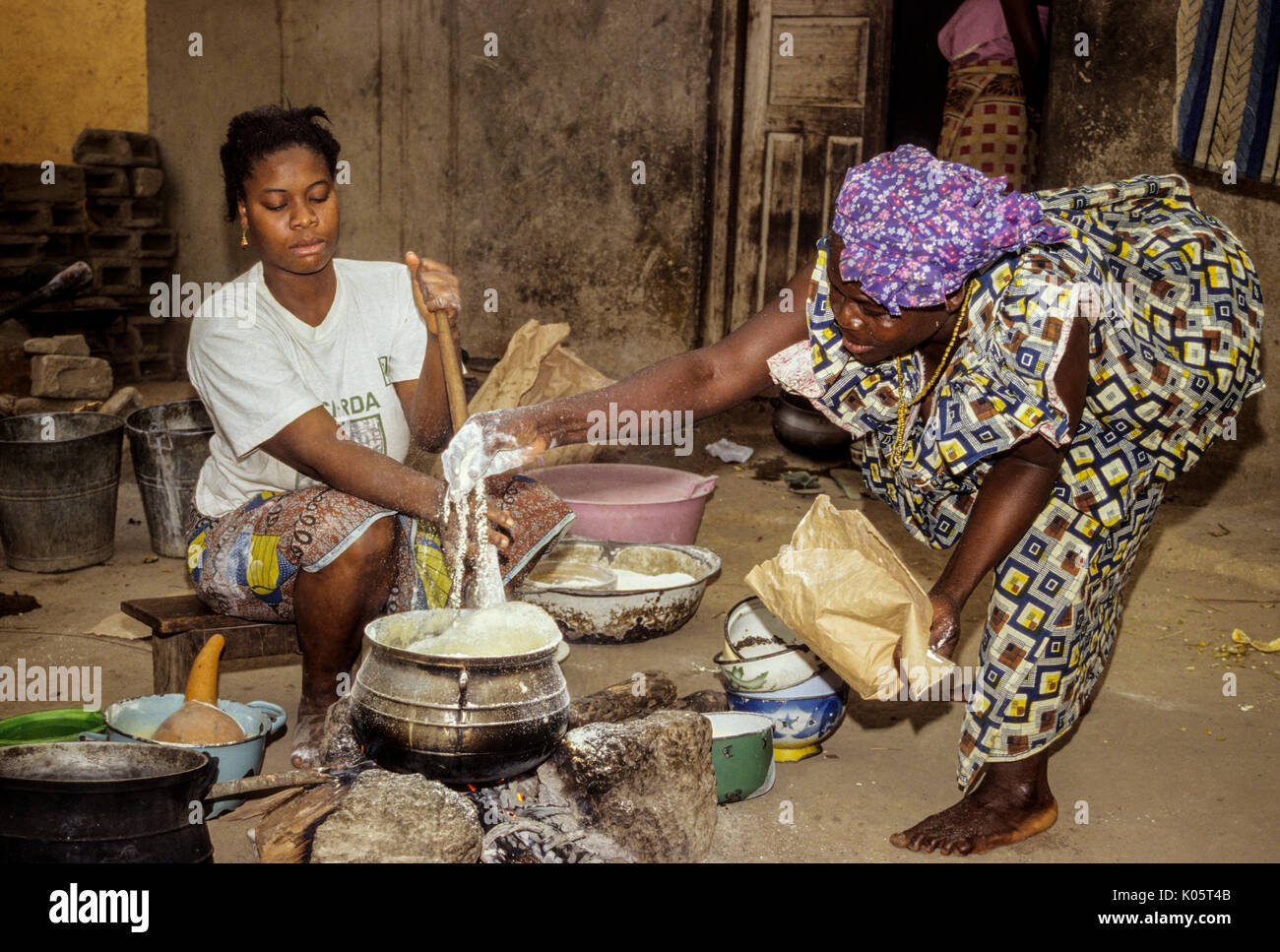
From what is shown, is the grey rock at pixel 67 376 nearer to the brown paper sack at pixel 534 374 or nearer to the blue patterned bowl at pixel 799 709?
the brown paper sack at pixel 534 374

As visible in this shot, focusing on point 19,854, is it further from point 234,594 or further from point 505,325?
point 505,325

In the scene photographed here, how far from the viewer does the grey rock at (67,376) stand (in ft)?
20.8

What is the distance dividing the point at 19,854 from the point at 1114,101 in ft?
15.3

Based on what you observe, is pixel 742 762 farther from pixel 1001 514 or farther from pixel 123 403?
pixel 123 403

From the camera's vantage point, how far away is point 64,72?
7430 millimetres

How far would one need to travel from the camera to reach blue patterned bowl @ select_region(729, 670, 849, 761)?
315 cm

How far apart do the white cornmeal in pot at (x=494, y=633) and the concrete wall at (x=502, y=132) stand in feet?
14.4

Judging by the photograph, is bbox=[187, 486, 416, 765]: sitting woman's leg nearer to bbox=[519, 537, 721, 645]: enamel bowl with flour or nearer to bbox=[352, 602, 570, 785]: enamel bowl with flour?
bbox=[352, 602, 570, 785]: enamel bowl with flour

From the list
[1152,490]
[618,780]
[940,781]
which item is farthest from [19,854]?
[1152,490]

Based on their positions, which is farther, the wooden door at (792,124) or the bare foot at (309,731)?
the wooden door at (792,124)

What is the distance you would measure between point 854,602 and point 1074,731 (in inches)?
52.9

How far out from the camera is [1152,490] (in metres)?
2.68

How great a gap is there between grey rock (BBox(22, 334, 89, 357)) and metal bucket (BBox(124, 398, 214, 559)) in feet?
7.32

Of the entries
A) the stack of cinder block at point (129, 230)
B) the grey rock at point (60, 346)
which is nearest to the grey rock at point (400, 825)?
the grey rock at point (60, 346)
